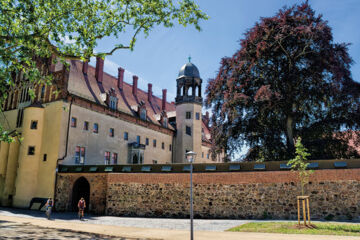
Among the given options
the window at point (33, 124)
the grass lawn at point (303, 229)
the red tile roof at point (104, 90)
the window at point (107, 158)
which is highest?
the red tile roof at point (104, 90)

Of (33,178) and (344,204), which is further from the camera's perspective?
(33,178)

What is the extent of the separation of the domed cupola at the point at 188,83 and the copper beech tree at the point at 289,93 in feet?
55.1

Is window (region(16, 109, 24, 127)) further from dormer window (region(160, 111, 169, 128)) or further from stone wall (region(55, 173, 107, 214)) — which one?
dormer window (region(160, 111, 169, 128))

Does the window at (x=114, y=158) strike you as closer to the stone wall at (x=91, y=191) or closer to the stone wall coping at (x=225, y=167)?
the stone wall at (x=91, y=191)

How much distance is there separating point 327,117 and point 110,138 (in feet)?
71.3

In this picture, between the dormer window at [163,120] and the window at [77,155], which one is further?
the dormer window at [163,120]

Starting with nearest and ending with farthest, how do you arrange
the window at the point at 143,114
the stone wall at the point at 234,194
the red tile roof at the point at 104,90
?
the stone wall at the point at 234,194
the red tile roof at the point at 104,90
the window at the point at 143,114

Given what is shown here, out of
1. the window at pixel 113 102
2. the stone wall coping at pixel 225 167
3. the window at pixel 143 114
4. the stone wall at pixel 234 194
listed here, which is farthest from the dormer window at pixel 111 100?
the stone wall at pixel 234 194

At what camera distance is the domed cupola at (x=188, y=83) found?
41.3 m

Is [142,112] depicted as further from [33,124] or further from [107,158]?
[33,124]

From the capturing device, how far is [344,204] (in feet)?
51.1

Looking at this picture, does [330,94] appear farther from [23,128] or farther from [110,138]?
[23,128]

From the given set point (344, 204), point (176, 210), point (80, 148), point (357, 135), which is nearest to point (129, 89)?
point (80, 148)

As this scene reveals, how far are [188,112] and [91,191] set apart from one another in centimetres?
2197
